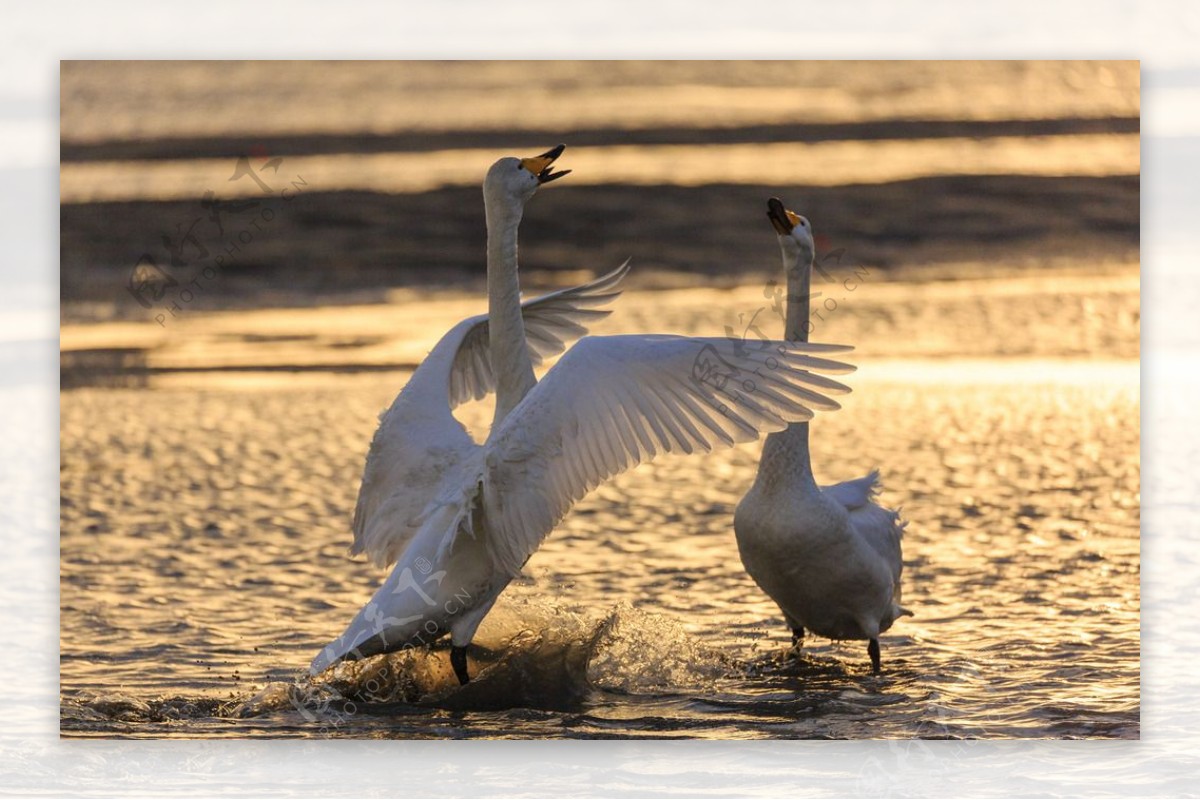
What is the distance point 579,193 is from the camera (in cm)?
869

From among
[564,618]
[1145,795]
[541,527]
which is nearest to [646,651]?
[564,618]

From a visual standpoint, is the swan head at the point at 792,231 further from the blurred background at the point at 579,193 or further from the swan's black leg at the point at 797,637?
the swan's black leg at the point at 797,637

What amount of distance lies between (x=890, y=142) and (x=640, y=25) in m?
1.05

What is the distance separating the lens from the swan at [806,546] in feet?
24.7

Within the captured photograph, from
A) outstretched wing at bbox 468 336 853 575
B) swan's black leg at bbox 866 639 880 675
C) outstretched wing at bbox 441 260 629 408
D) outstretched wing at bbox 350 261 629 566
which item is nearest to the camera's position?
outstretched wing at bbox 468 336 853 575

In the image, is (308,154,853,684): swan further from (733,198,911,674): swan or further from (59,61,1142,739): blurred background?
(733,198,911,674): swan

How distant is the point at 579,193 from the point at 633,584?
1413 millimetres

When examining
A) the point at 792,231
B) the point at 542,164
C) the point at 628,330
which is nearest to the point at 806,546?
the point at 792,231

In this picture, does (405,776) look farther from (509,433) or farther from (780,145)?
(780,145)

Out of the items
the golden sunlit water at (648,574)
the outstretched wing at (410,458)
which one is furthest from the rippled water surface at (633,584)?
the outstretched wing at (410,458)

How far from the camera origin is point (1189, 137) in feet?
24.6

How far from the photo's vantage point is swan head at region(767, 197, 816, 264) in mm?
7590

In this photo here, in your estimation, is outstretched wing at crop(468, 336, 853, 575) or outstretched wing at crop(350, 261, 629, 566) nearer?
outstretched wing at crop(468, 336, 853, 575)

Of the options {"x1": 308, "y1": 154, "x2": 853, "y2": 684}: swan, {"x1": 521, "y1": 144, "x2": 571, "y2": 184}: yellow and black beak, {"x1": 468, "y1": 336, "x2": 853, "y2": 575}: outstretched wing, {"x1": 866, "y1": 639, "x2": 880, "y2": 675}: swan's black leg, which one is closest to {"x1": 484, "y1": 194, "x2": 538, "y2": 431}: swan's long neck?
{"x1": 308, "y1": 154, "x2": 853, "y2": 684}: swan
